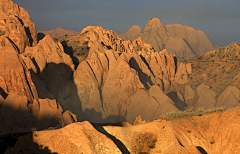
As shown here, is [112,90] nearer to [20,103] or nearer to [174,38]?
[20,103]

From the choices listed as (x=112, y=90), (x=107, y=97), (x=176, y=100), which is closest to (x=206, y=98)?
(x=176, y=100)

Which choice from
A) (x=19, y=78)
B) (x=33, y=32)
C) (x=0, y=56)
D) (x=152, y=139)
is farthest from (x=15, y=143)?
(x=33, y=32)

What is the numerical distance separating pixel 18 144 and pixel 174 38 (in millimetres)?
146812

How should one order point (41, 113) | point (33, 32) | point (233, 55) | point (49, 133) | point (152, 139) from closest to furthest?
1. point (49, 133)
2. point (152, 139)
3. point (41, 113)
4. point (33, 32)
5. point (233, 55)

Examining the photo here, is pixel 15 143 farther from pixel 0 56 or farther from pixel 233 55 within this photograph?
pixel 233 55

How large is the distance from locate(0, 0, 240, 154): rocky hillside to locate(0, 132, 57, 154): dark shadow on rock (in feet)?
0.21

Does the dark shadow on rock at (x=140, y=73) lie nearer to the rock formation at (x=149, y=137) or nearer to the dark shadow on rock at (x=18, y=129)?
the dark shadow on rock at (x=18, y=129)

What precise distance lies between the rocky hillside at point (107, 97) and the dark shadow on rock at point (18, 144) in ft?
0.21

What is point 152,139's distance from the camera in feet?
65.0

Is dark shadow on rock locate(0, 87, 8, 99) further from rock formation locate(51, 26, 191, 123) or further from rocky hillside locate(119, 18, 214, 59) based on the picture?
rocky hillside locate(119, 18, 214, 59)

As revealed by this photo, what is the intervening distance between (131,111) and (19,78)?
24.5 meters

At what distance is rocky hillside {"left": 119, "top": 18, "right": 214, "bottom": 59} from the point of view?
A: 150 metres

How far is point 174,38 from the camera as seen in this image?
155875mm

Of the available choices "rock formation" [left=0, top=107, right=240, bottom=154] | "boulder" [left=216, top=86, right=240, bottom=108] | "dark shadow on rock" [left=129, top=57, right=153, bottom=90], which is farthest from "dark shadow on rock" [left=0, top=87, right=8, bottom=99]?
"boulder" [left=216, top=86, right=240, bottom=108]
